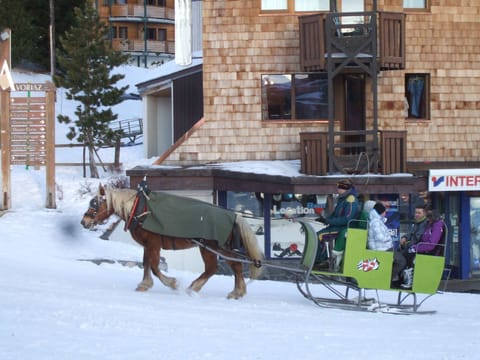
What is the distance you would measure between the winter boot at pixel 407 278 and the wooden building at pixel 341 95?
894cm

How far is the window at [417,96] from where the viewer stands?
72.2ft

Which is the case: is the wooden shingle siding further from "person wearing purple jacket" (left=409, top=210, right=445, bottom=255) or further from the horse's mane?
"person wearing purple jacket" (left=409, top=210, right=445, bottom=255)

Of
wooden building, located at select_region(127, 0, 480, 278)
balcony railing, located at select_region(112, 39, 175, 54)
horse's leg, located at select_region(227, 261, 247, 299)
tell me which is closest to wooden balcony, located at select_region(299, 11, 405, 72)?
wooden building, located at select_region(127, 0, 480, 278)

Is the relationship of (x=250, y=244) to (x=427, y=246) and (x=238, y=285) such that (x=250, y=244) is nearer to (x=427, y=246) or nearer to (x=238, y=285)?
(x=238, y=285)

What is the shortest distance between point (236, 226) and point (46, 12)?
130 ft

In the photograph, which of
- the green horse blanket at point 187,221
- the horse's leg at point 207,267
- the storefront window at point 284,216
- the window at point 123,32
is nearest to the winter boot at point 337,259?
the green horse blanket at point 187,221

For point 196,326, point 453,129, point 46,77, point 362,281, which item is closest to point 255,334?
point 196,326

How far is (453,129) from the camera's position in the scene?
71.9 ft

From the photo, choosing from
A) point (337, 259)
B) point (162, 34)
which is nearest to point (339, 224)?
point (337, 259)

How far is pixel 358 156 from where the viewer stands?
20562 mm

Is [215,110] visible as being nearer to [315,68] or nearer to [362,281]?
[315,68]

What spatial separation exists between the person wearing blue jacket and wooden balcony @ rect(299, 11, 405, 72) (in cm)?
799

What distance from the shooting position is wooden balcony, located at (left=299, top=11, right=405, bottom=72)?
786 inches

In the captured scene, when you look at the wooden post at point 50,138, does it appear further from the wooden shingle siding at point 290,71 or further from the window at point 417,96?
the window at point 417,96
